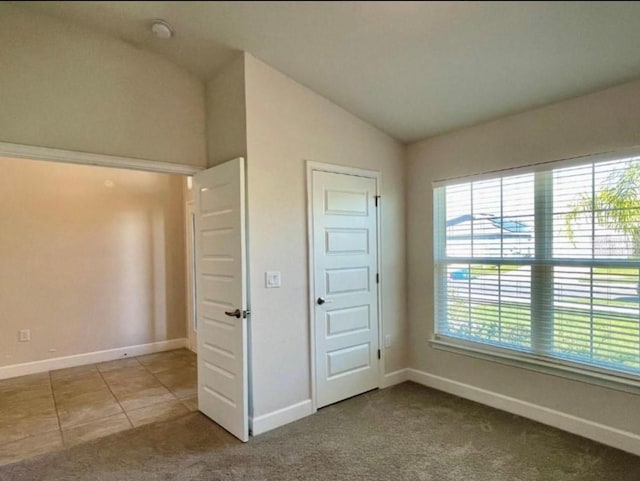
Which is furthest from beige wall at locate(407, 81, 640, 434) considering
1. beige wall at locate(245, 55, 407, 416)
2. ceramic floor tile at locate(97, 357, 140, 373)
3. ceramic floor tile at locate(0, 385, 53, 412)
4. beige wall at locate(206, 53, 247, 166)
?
ceramic floor tile at locate(0, 385, 53, 412)

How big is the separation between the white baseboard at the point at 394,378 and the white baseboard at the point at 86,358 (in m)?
3.04

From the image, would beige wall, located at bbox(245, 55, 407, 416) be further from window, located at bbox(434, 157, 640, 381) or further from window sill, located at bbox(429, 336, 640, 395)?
window sill, located at bbox(429, 336, 640, 395)

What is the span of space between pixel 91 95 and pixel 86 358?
3.34 meters

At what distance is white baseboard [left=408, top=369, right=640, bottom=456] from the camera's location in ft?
8.02

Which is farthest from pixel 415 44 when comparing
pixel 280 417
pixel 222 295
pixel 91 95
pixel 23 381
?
pixel 23 381

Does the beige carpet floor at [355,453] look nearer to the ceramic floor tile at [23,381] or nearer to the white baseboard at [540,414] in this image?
the white baseboard at [540,414]

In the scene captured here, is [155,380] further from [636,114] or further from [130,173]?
[636,114]

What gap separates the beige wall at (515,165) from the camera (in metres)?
2.47

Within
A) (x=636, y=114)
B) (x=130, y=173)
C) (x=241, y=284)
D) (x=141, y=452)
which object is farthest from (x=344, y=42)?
(x=130, y=173)

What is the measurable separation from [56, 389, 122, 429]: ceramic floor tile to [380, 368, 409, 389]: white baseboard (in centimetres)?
240

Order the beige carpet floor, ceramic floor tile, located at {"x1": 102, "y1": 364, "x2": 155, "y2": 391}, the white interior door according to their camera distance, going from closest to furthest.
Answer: the beige carpet floor → the white interior door → ceramic floor tile, located at {"x1": 102, "y1": 364, "x2": 155, "y2": 391}

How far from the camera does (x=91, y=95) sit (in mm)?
2703

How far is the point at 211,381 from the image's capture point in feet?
9.79

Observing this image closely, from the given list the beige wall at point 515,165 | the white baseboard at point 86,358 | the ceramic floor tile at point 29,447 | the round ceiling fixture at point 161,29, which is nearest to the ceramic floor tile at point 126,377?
the white baseboard at point 86,358
